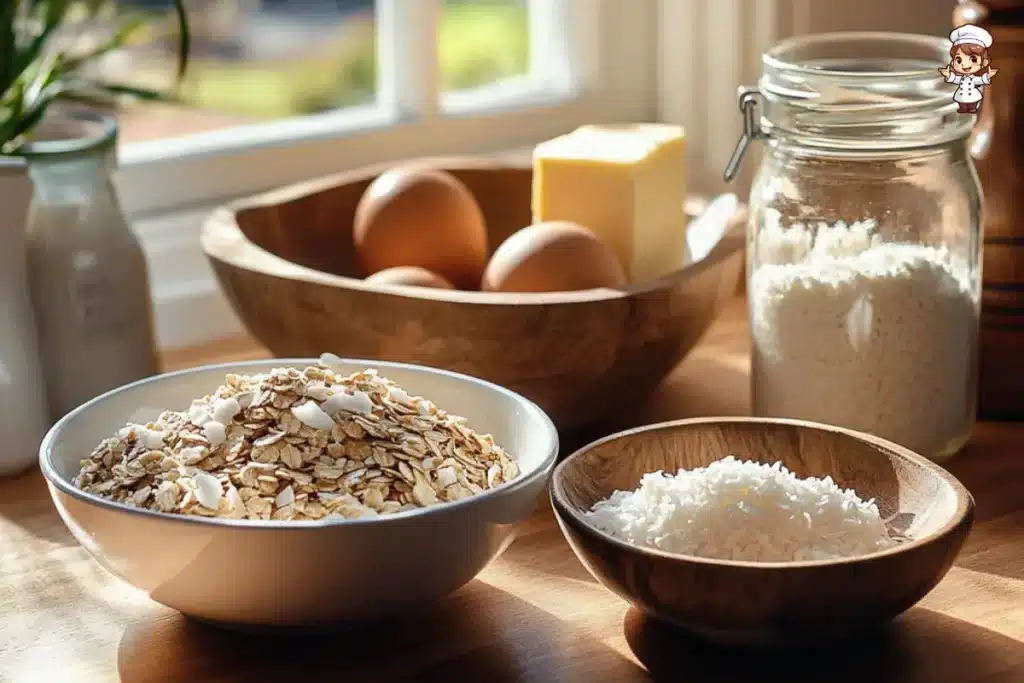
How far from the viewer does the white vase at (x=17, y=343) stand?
3.18 ft

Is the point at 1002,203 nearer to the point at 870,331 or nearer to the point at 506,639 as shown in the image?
the point at 870,331

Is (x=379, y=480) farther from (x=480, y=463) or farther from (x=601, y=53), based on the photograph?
(x=601, y=53)

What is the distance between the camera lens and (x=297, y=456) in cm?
74

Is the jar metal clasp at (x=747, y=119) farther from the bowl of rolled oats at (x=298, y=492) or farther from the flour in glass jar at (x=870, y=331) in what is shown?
the bowl of rolled oats at (x=298, y=492)

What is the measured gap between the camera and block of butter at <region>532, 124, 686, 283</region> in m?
1.07

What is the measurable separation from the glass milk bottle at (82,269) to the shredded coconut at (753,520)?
467mm

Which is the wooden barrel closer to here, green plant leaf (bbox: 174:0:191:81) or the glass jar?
the glass jar

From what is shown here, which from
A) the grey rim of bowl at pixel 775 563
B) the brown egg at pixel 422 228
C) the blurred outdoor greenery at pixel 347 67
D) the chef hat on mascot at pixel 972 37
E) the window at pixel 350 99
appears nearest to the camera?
the grey rim of bowl at pixel 775 563

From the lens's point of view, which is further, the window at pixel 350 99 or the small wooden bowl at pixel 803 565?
the window at pixel 350 99

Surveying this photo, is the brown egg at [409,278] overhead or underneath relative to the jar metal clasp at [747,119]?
underneath

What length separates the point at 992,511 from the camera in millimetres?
920

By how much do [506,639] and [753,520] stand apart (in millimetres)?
148

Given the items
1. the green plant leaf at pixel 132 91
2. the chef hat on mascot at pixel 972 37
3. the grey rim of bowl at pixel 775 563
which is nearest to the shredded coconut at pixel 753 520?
the grey rim of bowl at pixel 775 563

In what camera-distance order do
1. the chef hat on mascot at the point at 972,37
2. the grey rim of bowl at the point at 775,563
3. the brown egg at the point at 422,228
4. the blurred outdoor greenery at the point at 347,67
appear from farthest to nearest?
the blurred outdoor greenery at the point at 347,67, the brown egg at the point at 422,228, the chef hat on mascot at the point at 972,37, the grey rim of bowl at the point at 775,563
